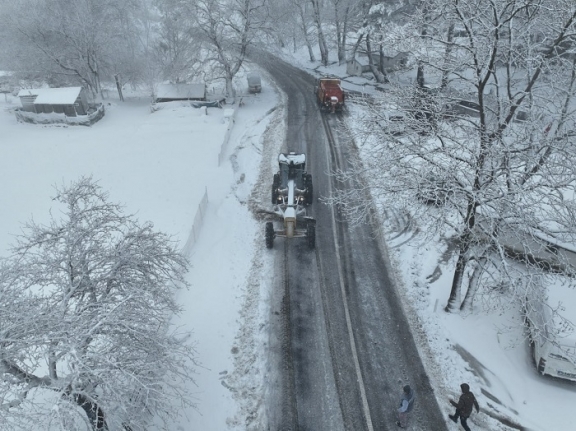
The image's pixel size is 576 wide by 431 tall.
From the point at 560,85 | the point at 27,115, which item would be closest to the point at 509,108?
the point at 560,85

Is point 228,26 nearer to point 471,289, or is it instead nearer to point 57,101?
point 57,101

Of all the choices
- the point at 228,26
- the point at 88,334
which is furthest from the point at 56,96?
the point at 88,334

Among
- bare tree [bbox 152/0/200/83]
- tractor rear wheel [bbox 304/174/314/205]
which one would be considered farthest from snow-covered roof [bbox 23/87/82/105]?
tractor rear wheel [bbox 304/174/314/205]

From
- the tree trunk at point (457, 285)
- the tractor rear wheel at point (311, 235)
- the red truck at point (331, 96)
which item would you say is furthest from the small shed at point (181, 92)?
the tree trunk at point (457, 285)

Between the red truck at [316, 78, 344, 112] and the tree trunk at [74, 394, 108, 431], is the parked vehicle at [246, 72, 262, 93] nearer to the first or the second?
the red truck at [316, 78, 344, 112]

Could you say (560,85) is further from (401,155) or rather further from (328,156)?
(328,156)
